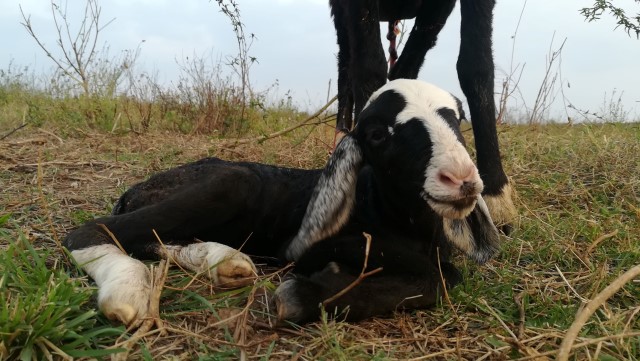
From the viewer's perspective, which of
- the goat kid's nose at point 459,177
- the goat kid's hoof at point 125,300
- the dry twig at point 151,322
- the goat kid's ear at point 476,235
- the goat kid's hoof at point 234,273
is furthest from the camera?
the goat kid's ear at point 476,235

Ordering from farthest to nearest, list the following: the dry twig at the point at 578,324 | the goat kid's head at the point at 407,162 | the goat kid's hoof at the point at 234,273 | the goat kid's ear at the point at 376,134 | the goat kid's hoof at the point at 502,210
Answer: the goat kid's hoof at the point at 502,210 < the goat kid's ear at the point at 376,134 < the goat kid's hoof at the point at 234,273 < the goat kid's head at the point at 407,162 < the dry twig at the point at 578,324

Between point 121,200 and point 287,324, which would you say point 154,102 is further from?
point 287,324

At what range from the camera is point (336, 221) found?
2.40 m

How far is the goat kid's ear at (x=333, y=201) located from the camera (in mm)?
2393

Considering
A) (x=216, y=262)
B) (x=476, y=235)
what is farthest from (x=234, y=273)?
(x=476, y=235)

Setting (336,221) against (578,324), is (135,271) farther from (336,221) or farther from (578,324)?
(578,324)

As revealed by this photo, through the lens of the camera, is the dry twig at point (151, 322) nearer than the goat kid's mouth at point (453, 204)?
Yes

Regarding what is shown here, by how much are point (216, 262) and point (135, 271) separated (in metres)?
0.36

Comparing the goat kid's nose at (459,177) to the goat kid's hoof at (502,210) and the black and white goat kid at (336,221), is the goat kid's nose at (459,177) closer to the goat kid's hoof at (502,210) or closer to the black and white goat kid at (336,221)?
the black and white goat kid at (336,221)

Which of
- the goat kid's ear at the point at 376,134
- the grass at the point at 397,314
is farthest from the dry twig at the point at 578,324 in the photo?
the goat kid's ear at the point at 376,134

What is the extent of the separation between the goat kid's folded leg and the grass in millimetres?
61

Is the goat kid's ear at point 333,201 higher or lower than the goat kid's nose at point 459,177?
lower

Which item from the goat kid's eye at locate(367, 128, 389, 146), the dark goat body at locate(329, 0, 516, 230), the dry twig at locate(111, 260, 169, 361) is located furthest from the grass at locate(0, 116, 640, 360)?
the goat kid's eye at locate(367, 128, 389, 146)

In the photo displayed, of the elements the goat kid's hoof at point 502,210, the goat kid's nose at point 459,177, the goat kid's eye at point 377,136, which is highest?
the goat kid's eye at point 377,136
